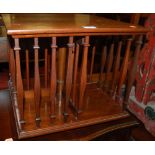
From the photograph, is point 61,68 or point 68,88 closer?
point 68,88

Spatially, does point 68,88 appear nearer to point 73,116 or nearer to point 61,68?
point 73,116

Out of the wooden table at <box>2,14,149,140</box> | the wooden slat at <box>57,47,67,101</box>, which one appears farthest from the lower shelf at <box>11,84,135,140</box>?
the wooden slat at <box>57,47,67,101</box>

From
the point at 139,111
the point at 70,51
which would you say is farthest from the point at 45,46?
the point at 139,111

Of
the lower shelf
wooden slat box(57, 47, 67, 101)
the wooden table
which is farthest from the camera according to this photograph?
wooden slat box(57, 47, 67, 101)

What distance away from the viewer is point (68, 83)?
1235 mm

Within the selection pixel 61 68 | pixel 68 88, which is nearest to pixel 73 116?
pixel 68 88

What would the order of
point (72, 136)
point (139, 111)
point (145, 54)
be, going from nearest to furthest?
1. point (72, 136)
2. point (145, 54)
3. point (139, 111)

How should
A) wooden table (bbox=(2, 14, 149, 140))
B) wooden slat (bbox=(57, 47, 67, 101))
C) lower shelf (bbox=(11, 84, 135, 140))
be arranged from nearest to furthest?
wooden table (bbox=(2, 14, 149, 140)) < lower shelf (bbox=(11, 84, 135, 140)) < wooden slat (bbox=(57, 47, 67, 101))

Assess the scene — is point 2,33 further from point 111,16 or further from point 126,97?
point 111,16

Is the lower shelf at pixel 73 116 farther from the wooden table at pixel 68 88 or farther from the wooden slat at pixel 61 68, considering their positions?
the wooden slat at pixel 61 68

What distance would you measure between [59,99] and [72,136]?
0.36 m

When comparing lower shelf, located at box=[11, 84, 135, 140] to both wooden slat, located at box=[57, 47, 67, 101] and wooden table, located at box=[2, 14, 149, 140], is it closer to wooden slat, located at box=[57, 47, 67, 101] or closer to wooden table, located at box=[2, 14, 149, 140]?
wooden table, located at box=[2, 14, 149, 140]

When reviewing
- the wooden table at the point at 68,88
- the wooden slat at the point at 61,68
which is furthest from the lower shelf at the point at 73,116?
the wooden slat at the point at 61,68

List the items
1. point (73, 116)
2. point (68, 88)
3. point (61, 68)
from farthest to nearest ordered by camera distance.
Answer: point (61, 68) → point (73, 116) → point (68, 88)
